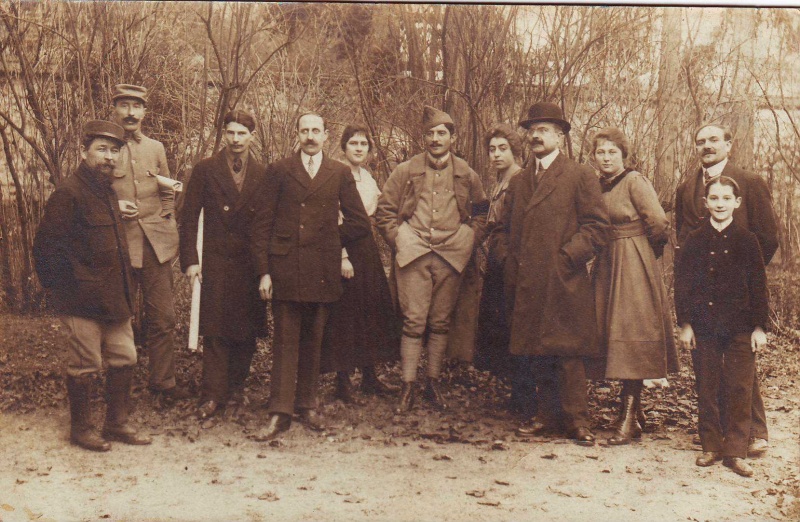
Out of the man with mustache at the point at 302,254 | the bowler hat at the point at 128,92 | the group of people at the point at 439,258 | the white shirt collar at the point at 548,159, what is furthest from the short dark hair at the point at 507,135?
the bowler hat at the point at 128,92

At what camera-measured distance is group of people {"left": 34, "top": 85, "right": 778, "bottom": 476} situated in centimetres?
403

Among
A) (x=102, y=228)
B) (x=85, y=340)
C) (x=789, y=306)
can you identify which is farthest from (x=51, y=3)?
(x=789, y=306)

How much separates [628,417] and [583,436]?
265 millimetres

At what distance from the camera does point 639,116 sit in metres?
4.29

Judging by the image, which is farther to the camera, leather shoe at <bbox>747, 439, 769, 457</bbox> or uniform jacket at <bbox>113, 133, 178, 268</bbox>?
uniform jacket at <bbox>113, 133, 178, 268</bbox>

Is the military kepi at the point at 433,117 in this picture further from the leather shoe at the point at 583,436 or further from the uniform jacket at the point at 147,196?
the leather shoe at the point at 583,436

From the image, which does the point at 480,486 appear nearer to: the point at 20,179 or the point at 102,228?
the point at 102,228

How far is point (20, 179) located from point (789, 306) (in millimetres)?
4084

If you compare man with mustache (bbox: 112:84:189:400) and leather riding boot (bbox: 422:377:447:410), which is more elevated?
man with mustache (bbox: 112:84:189:400)

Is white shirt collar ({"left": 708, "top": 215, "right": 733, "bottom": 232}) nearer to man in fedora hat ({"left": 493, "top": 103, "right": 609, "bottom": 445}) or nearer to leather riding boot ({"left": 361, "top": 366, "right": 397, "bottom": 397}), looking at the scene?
man in fedora hat ({"left": 493, "top": 103, "right": 609, "bottom": 445})

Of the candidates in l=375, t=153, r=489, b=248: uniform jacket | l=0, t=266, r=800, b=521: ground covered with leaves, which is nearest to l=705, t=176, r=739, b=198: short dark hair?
l=0, t=266, r=800, b=521: ground covered with leaves

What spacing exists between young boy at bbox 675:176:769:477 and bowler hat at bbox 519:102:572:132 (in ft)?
2.67

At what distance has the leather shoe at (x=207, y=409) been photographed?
4.26 meters

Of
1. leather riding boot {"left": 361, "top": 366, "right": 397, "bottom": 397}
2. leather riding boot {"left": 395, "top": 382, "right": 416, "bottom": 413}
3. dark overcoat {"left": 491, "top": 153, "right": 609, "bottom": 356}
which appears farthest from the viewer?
leather riding boot {"left": 361, "top": 366, "right": 397, "bottom": 397}
